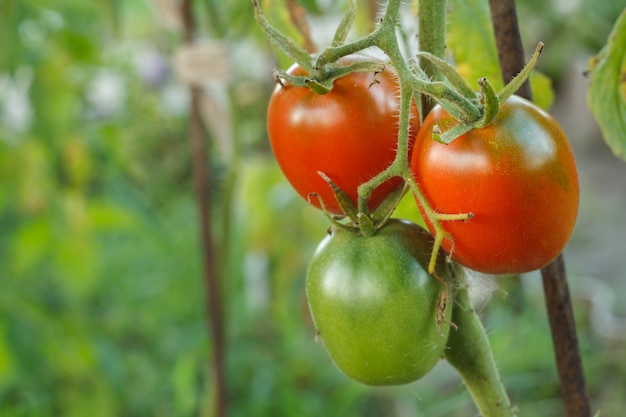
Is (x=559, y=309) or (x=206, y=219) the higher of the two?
(x=559, y=309)

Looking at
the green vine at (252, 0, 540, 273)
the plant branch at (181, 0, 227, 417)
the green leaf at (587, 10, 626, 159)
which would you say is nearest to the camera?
the green vine at (252, 0, 540, 273)

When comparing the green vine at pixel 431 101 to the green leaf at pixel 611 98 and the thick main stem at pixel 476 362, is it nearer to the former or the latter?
the thick main stem at pixel 476 362

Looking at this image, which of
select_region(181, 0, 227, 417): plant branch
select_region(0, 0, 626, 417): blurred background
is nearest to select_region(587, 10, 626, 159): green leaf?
select_region(0, 0, 626, 417): blurred background

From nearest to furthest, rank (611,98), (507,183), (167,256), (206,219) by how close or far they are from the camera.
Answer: (507,183) → (611,98) → (206,219) → (167,256)

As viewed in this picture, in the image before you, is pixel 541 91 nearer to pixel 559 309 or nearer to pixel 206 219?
pixel 559 309

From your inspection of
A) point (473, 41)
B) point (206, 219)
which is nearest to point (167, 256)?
point (206, 219)

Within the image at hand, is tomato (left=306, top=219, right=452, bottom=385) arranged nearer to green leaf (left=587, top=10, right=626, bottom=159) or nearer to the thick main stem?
the thick main stem

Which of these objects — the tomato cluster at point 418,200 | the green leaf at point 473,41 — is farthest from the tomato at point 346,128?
the green leaf at point 473,41
